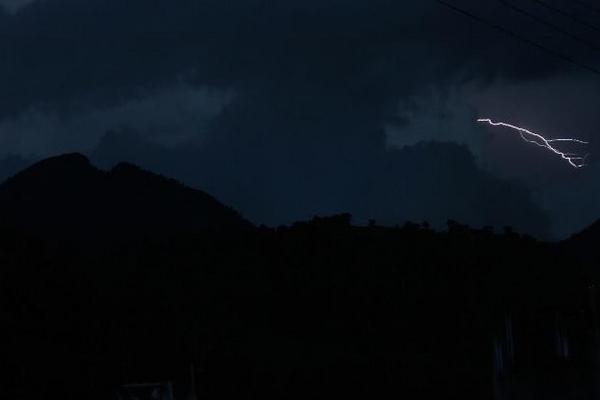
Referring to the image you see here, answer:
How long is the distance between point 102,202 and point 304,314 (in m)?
14.9

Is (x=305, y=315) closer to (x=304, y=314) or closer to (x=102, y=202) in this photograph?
(x=304, y=314)

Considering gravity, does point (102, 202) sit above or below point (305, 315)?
above

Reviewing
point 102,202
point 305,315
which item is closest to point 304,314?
point 305,315

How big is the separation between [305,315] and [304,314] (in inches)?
1.6

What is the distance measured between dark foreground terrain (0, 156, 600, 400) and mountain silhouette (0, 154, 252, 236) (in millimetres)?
3156

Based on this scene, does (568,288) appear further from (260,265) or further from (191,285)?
(191,285)

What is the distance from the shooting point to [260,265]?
2767 cm

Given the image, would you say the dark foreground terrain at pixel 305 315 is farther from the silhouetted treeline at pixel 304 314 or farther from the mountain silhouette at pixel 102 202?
the mountain silhouette at pixel 102 202

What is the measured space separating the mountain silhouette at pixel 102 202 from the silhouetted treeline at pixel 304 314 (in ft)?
22.2

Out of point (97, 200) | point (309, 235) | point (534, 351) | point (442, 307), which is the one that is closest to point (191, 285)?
point (309, 235)

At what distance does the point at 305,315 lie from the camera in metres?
27.0

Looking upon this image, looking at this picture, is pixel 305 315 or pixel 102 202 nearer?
pixel 305 315

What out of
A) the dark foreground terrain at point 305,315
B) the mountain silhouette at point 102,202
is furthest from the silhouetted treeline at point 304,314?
the mountain silhouette at point 102,202

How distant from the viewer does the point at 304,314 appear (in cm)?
2698
